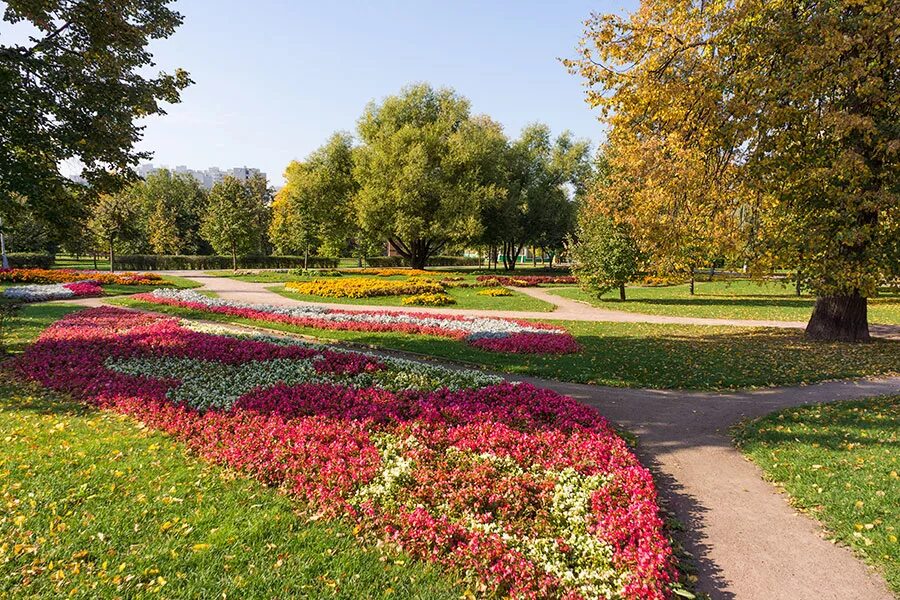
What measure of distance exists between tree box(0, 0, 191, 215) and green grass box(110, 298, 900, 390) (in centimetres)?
732

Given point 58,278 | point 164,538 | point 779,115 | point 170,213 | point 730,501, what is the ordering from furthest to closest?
point 170,213
point 58,278
point 779,115
point 730,501
point 164,538

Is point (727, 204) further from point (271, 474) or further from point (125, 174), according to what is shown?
point (125, 174)

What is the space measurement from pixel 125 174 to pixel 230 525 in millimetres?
9342

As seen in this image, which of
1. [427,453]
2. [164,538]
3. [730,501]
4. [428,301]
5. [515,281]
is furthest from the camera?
[515,281]

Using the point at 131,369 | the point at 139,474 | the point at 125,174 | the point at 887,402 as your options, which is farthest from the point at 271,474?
the point at 887,402

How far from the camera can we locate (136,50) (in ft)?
33.1

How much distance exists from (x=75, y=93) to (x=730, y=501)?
13291mm

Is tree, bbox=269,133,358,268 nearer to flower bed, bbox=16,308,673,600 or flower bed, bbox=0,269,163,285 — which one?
flower bed, bbox=0,269,163,285

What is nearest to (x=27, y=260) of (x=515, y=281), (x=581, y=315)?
(x=515, y=281)

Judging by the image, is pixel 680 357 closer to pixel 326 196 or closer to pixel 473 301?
pixel 473 301

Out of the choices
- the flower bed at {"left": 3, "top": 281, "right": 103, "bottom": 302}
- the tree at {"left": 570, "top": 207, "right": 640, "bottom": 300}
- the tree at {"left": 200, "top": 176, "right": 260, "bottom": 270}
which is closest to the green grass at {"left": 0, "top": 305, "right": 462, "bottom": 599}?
the flower bed at {"left": 3, "top": 281, "right": 103, "bottom": 302}

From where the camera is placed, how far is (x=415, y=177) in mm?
40500

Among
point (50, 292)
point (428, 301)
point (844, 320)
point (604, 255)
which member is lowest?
point (428, 301)

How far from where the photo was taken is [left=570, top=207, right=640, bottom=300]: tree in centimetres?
2609
